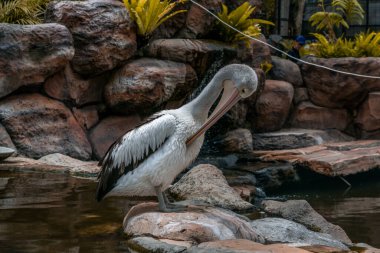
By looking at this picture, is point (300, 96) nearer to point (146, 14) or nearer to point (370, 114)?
point (370, 114)

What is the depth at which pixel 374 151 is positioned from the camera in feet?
36.4

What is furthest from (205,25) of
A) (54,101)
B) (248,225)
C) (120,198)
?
(248,225)

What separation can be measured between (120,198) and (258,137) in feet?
19.3

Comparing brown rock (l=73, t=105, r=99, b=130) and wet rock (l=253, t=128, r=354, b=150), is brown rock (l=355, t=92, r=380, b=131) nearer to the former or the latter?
wet rock (l=253, t=128, r=354, b=150)

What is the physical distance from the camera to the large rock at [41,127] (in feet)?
31.5

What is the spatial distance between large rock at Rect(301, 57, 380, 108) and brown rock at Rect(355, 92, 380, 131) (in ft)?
0.48

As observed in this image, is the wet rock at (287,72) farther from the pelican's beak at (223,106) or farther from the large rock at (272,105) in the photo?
the pelican's beak at (223,106)

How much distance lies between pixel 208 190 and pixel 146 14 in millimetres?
4824

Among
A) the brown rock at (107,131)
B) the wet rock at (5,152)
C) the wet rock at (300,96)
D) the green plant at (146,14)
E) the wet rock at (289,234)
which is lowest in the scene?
the wet rock at (300,96)

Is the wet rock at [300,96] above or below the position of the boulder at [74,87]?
below

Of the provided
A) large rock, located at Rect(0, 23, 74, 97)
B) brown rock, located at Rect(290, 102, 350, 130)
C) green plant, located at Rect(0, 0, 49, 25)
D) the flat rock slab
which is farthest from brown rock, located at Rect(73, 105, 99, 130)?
brown rock, located at Rect(290, 102, 350, 130)

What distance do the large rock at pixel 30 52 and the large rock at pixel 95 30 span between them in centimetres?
38

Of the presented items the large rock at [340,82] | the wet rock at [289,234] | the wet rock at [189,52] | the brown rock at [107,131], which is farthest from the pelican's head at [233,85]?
the large rock at [340,82]

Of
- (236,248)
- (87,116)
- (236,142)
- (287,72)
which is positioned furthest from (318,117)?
(236,248)
